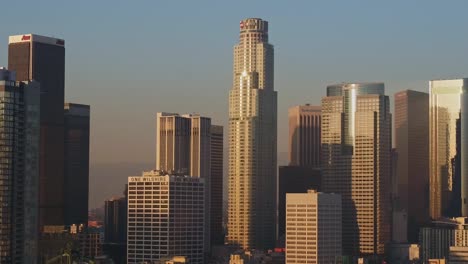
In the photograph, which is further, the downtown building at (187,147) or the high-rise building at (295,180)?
the high-rise building at (295,180)

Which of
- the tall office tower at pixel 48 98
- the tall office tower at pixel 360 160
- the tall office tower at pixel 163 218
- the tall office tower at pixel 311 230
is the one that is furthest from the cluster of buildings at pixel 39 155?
the tall office tower at pixel 360 160

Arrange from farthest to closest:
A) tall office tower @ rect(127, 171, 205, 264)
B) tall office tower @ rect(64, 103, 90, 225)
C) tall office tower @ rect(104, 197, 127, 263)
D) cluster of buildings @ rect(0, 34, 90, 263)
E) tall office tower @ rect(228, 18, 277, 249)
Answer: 1. tall office tower @ rect(228, 18, 277, 249)
2. tall office tower @ rect(104, 197, 127, 263)
3. tall office tower @ rect(64, 103, 90, 225)
4. tall office tower @ rect(127, 171, 205, 264)
5. cluster of buildings @ rect(0, 34, 90, 263)

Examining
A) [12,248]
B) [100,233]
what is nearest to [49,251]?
[12,248]

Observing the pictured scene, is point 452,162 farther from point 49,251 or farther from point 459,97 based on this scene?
point 49,251

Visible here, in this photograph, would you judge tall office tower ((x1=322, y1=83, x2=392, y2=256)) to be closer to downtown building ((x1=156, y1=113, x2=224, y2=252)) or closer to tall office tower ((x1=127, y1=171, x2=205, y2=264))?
downtown building ((x1=156, y1=113, x2=224, y2=252))

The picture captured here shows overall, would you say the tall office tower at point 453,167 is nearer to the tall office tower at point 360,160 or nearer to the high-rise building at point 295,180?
the tall office tower at point 360,160

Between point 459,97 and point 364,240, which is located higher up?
point 459,97

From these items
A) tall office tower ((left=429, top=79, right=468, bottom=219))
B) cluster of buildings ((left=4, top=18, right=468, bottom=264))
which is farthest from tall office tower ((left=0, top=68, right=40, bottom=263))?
tall office tower ((left=429, top=79, right=468, bottom=219))
